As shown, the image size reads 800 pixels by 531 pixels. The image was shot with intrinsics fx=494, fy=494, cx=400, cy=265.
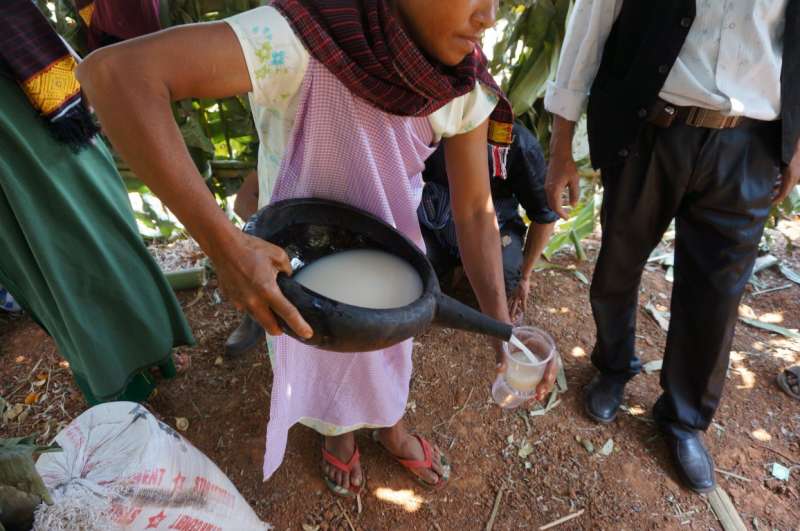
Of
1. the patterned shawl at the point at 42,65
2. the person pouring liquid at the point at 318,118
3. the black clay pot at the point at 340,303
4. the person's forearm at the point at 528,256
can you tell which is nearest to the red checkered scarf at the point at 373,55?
the person pouring liquid at the point at 318,118

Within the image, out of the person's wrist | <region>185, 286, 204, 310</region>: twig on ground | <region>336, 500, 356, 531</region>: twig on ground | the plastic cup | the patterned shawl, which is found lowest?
<region>336, 500, 356, 531</region>: twig on ground

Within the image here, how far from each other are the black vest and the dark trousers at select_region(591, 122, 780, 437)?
6 cm

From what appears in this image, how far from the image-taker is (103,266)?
1479 millimetres

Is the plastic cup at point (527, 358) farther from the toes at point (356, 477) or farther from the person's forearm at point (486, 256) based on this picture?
the toes at point (356, 477)

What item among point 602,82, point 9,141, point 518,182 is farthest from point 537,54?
point 9,141

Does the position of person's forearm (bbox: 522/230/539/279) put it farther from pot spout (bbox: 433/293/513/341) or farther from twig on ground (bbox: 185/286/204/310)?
twig on ground (bbox: 185/286/204/310)

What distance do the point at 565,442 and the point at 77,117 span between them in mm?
1889

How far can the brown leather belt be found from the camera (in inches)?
52.7

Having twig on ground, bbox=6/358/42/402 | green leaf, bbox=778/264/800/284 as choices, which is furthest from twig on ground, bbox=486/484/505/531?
green leaf, bbox=778/264/800/284

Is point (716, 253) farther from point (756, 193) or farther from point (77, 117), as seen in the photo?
point (77, 117)

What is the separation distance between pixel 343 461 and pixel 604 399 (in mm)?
1029

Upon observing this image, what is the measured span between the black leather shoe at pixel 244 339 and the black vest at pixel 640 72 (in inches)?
58.5

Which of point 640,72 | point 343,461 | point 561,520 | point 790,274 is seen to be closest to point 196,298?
point 343,461

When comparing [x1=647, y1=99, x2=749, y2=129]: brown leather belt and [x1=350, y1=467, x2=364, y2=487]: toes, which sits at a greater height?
[x1=647, y1=99, x2=749, y2=129]: brown leather belt
